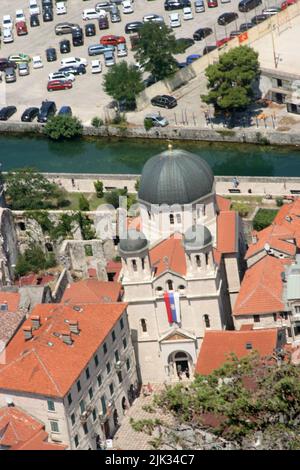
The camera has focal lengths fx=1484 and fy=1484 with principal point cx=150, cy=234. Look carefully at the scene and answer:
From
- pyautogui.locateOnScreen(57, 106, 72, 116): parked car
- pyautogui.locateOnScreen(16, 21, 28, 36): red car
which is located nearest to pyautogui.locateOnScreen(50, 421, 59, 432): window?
pyautogui.locateOnScreen(57, 106, 72, 116): parked car

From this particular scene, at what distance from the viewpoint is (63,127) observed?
5935 inches

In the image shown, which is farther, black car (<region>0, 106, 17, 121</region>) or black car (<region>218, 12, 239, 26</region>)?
→ black car (<region>218, 12, 239, 26</region>)

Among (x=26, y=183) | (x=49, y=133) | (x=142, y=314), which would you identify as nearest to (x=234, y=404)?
(x=142, y=314)

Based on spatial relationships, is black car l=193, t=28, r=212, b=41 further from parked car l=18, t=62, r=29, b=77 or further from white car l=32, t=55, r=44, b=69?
parked car l=18, t=62, r=29, b=77

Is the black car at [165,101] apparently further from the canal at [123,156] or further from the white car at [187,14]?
the white car at [187,14]

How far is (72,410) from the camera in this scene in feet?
310

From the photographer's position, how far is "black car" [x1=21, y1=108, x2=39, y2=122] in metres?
155

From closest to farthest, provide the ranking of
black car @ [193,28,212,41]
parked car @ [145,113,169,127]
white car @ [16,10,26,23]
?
parked car @ [145,113,169,127], black car @ [193,28,212,41], white car @ [16,10,26,23]

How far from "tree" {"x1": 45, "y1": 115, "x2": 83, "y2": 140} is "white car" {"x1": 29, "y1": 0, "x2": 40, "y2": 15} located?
31306 mm

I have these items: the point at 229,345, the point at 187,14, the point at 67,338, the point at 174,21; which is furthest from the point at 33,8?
the point at 67,338

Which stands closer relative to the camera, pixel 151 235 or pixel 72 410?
pixel 72 410
